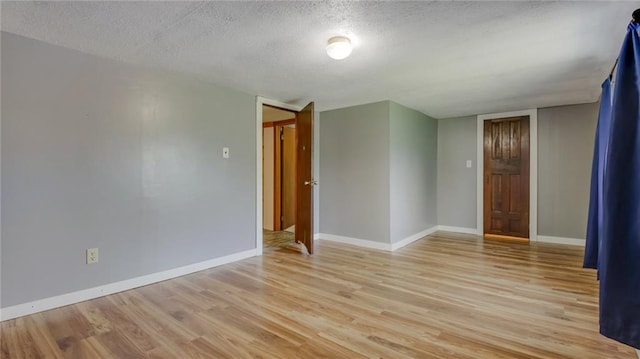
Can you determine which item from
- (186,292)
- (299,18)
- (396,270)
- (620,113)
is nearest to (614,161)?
(620,113)

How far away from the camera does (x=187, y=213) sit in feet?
10.8

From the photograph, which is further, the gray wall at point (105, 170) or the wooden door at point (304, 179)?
the wooden door at point (304, 179)

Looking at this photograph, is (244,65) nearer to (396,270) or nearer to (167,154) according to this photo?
(167,154)

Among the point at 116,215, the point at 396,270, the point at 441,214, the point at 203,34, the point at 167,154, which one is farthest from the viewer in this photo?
the point at 441,214

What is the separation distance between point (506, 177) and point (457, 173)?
758 millimetres

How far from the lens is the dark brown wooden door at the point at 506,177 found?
4.98 meters

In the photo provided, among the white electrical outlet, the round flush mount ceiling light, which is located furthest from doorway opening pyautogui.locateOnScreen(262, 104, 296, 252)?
the round flush mount ceiling light

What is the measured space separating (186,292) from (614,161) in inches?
124

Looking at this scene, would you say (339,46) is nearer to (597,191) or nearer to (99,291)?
(597,191)

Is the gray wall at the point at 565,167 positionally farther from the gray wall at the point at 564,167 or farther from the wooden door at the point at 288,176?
the wooden door at the point at 288,176

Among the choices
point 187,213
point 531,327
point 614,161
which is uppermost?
point 614,161

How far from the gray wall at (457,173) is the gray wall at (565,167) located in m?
0.96

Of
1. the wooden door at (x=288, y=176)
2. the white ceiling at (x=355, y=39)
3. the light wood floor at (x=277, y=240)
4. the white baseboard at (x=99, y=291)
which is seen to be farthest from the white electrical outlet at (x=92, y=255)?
the wooden door at (x=288, y=176)

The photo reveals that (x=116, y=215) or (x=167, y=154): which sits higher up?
(x=167, y=154)
